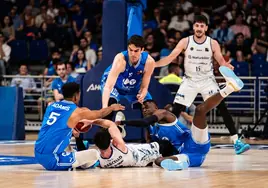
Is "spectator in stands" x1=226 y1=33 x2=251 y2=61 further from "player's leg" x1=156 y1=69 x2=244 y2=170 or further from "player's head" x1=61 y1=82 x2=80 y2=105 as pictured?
"player's head" x1=61 y1=82 x2=80 y2=105

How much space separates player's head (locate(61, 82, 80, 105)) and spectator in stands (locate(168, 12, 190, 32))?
493 inches

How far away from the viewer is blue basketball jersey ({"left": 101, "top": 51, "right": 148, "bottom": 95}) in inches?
511

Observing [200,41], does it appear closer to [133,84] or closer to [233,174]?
[133,84]

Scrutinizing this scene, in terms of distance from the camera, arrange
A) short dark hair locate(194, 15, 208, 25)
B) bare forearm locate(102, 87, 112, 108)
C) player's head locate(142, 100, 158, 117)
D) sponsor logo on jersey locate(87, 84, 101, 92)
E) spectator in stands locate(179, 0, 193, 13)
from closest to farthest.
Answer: player's head locate(142, 100, 158, 117), bare forearm locate(102, 87, 112, 108), short dark hair locate(194, 15, 208, 25), sponsor logo on jersey locate(87, 84, 101, 92), spectator in stands locate(179, 0, 193, 13)

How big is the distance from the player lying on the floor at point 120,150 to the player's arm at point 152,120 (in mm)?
223

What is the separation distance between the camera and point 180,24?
75.2ft

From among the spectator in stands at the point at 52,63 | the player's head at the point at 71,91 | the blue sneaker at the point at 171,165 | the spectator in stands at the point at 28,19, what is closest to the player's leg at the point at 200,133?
the blue sneaker at the point at 171,165

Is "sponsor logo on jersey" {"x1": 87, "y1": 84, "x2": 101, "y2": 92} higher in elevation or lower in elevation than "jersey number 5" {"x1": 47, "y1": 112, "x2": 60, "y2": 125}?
lower

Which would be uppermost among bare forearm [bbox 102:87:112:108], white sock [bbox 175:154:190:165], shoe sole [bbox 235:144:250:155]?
bare forearm [bbox 102:87:112:108]

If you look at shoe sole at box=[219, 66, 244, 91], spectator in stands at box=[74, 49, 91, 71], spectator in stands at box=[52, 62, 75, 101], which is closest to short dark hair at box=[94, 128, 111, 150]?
shoe sole at box=[219, 66, 244, 91]

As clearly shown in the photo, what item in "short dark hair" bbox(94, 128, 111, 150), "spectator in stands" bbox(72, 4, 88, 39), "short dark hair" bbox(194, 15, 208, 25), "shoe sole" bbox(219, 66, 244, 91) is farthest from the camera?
"spectator in stands" bbox(72, 4, 88, 39)

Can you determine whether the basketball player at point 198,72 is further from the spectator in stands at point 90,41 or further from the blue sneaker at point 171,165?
the spectator in stands at point 90,41

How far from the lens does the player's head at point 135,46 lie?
39.6 feet

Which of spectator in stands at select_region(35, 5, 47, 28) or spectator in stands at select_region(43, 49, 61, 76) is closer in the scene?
spectator in stands at select_region(43, 49, 61, 76)
